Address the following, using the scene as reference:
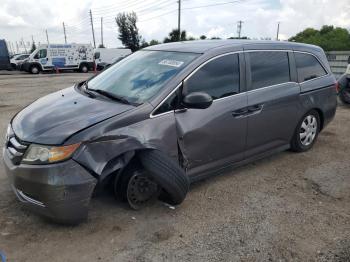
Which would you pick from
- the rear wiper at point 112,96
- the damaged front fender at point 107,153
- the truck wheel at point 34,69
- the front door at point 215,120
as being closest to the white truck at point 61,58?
the truck wheel at point 34,69

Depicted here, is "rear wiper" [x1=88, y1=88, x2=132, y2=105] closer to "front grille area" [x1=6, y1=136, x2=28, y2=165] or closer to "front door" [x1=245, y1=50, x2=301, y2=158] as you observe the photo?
"front grille area" [x1=6, y1=136, x2=28, y2=165]

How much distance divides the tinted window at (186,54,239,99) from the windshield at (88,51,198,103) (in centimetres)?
20

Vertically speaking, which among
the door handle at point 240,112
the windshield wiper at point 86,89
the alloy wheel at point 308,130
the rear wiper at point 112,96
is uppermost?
the rear wiper at point 112,96

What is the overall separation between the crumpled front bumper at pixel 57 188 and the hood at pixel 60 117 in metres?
0.24

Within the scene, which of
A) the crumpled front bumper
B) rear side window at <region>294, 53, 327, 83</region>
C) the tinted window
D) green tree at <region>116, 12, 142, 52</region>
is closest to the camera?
the crumpled front bumper

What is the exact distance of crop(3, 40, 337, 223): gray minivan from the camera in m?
2.92

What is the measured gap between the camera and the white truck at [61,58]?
87.9 feet

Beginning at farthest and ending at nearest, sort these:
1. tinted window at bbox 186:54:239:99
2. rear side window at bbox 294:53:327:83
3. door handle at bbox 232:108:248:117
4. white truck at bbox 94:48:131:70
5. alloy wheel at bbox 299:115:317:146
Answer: white truck at bbox 94:48:131:70
alloy wheel at bbox 299:115:317:146
rear side window at bbox 294:53:327:83
door handle at bbox 232:108:248:117
tinted window at bbox 186:54:239:99

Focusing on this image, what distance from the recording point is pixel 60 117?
3211mm

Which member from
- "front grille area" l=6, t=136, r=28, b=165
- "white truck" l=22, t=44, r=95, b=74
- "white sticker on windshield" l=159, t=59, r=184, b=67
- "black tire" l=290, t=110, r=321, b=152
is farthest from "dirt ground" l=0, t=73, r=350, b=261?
"white truck" l=22, t=44, r=95, b=74

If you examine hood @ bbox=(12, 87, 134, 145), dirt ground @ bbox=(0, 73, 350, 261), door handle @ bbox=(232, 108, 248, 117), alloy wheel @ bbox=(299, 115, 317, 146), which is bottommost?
dirt ground @ bbox=(0, 73, 350, 261)

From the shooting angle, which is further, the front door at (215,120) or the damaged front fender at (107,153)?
the front door at (215,120)

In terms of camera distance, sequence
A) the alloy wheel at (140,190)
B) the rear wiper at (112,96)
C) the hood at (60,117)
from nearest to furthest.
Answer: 1. the hood at (60,117)
2. the alloy wheel at (140,190)
3. the rear wiper at (112,96)

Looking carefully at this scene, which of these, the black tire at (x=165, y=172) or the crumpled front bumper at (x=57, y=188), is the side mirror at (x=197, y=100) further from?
the crumpled front bumper at (x=57, y=188)
